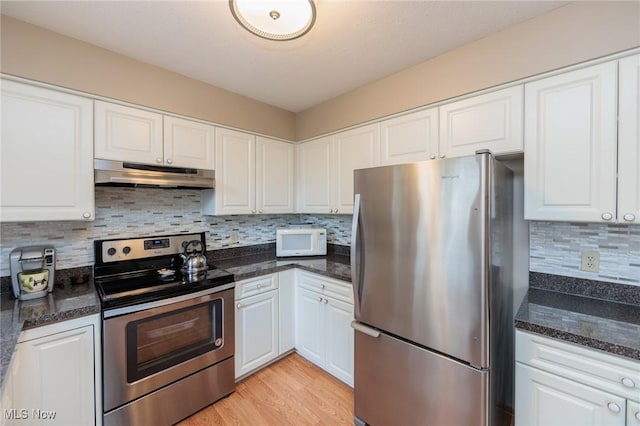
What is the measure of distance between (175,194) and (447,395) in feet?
7.82

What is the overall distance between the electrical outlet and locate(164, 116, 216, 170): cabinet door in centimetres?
263

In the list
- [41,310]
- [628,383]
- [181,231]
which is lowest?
[628,383]

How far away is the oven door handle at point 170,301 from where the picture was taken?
1.48m

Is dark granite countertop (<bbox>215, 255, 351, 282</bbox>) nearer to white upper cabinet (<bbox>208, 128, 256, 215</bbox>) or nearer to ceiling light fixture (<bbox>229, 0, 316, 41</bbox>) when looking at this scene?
white upper cabinet (<bbox>208, 128, 256, 215</bbox>)

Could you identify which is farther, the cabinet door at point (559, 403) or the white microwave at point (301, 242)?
the white microwave at point (301, 242)

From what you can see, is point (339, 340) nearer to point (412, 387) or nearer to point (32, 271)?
point (412, 387)

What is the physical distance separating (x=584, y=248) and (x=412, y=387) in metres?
1.28

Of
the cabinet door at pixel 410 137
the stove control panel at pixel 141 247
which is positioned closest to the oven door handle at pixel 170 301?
A: the stove control panel at pixel 141 247

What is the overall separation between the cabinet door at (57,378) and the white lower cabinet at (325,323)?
4.71 feet

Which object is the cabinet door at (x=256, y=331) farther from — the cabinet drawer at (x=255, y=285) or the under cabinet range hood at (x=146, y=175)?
the under cabinet range hood at (x=146, y=175)

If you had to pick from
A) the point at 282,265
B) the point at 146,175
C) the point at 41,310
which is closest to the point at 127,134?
the point at 146,175

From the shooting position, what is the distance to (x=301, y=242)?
8.90ft

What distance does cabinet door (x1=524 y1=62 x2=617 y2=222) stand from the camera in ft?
4.19
